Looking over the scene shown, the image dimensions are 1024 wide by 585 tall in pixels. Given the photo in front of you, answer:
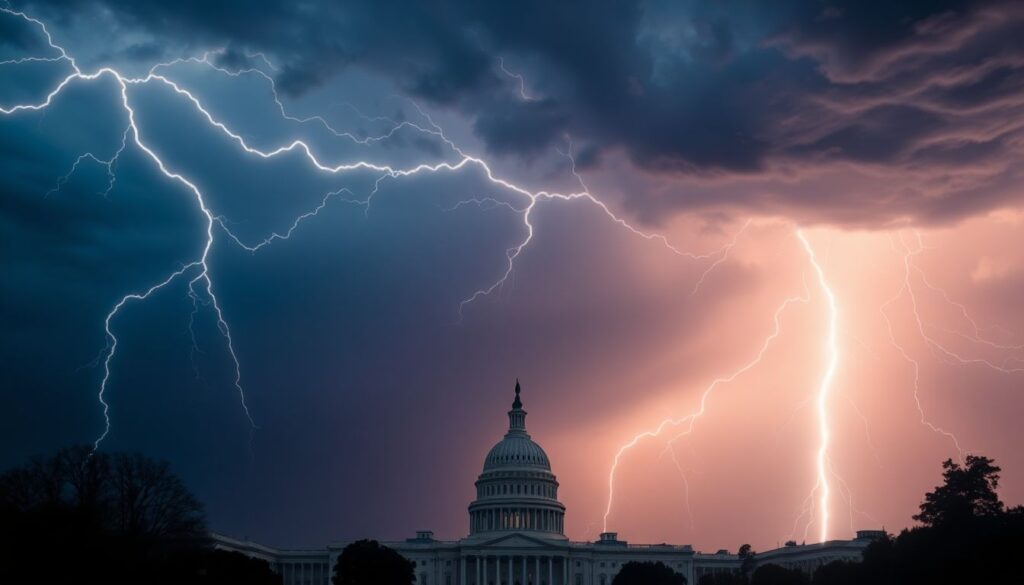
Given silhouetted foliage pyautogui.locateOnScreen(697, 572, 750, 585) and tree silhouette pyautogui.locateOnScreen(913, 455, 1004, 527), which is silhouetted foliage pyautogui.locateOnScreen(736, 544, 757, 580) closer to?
silhouetted foliage pyautogui.locateOnScreen(697, 572, 750, 585)

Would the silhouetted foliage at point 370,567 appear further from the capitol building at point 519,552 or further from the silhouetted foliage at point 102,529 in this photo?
the capitol building at point 519,552

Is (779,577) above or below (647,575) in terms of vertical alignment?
below

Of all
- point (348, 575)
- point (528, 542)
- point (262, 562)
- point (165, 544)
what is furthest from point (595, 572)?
point (165, 544)

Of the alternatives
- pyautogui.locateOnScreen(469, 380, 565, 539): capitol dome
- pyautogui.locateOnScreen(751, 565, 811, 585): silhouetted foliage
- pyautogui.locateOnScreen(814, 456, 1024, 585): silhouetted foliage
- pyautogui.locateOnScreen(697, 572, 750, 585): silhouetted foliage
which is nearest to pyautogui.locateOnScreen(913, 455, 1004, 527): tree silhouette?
pyautogui.locateOnScreen(814, 456, 1024, 585): silhouetted foliage

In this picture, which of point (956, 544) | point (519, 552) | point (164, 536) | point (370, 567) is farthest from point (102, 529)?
point (519, 552)

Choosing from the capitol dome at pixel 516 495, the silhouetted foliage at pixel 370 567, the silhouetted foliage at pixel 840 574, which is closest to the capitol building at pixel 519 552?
the capitol dome at pixel 516 495

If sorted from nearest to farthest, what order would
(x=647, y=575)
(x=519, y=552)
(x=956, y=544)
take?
(x=956, y=544), (x=647, y=575), (x=519, y=552)

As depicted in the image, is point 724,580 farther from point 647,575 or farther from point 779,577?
point 779,577
